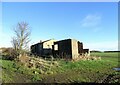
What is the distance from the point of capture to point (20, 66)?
26.2m

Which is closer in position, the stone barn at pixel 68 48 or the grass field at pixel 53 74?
the grass field at pixel 53 74

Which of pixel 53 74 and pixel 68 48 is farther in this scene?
pixel 68 48

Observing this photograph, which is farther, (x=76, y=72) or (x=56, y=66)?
(x=56, y=66)

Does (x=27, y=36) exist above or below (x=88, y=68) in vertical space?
above

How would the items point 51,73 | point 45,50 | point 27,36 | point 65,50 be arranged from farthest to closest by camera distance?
point 45,50
point 27,36
point 65,50
point 51,73

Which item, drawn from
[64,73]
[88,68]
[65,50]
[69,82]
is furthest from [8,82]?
[65,50]

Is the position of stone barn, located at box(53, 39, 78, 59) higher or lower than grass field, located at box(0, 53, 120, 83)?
higher

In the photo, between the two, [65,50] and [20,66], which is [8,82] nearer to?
[20,66]

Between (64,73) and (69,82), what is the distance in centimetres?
385

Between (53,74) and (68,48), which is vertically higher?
(68,48)

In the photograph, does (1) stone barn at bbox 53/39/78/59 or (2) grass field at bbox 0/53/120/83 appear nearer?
(2) grass field at bbox 0/53/120/83

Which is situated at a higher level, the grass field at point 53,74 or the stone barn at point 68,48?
the stone barn at point 68,48

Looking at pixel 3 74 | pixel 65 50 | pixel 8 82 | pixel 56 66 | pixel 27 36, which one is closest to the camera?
pixel 8 82

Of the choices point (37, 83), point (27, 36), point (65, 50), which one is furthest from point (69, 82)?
point (27, 36)
